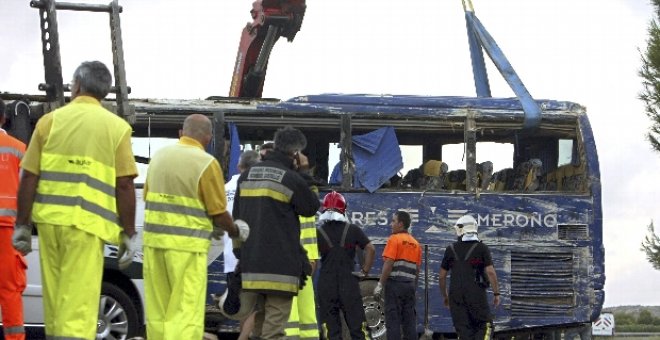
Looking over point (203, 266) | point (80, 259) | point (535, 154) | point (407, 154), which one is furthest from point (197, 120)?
point (535, 154)

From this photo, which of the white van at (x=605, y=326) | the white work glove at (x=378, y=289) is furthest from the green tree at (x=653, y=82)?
the white work glove at (x=378, y=289)

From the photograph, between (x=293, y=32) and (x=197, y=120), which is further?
(x=293, y=32)

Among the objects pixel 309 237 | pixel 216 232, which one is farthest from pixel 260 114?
pixel 216 232

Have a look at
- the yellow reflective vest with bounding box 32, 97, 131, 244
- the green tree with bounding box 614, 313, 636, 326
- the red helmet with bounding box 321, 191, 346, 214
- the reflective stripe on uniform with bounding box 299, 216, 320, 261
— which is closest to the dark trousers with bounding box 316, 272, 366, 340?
the red helmet with bounding box 321, 191, 346, 214

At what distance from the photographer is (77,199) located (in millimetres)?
8531

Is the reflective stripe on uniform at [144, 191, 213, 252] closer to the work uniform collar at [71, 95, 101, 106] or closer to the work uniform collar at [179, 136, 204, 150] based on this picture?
the work uniform collar at [179, 136, 204, 150]

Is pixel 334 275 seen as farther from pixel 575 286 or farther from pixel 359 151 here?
pixel 575 286

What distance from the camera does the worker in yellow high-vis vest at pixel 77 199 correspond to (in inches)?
330

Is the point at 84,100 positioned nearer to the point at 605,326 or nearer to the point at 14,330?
the point at 14,330

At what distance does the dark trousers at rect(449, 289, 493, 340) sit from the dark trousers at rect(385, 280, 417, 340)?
0.58 meters

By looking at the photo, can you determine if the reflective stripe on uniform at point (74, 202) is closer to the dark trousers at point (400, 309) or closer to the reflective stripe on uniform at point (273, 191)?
the reflective stripe on uniform at point (273, 191)

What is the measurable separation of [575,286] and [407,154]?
8.98ft

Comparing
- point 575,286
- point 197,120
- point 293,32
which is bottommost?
point 575,286

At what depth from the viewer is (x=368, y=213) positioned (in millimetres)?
16859
